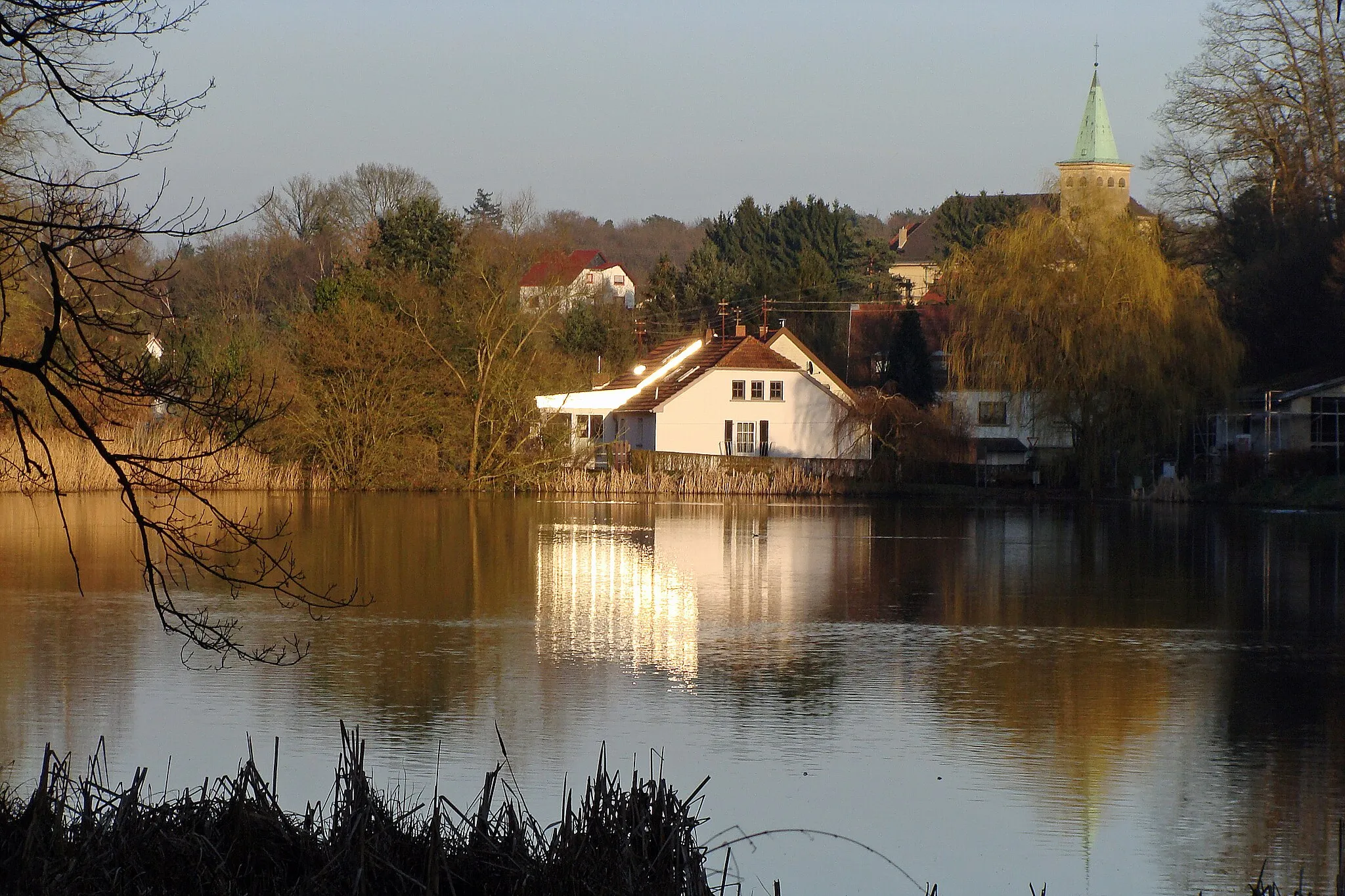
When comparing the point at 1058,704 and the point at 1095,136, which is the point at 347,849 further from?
the point at 1095,136

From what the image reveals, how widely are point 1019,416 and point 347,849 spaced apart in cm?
3814

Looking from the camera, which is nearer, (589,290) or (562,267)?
(562,267)

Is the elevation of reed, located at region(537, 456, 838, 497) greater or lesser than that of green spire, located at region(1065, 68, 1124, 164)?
lesser

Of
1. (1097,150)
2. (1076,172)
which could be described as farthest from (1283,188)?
(1097,150)

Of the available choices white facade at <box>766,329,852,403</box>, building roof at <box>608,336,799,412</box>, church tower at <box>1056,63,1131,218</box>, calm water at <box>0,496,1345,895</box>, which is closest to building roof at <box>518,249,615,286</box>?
building roof at <box>608,336,799,412</box>

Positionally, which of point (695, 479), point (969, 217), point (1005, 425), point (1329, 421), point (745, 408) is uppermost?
point (969, 217)

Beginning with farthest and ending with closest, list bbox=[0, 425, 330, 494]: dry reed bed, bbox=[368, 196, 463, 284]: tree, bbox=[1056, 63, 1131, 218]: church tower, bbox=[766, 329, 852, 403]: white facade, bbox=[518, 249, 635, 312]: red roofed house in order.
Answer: bbox=[1056, 63, 1131, 218]: church tower → bbox=[766, 329, 852, 403]: white facade → bbox=[368, 196, 463, 284]: tree → bbox=[518, 249, 635, 312]: red roofed house → bbox=[0, 425, 330, 494]: dry reed bed

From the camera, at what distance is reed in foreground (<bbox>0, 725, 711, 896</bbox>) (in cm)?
587

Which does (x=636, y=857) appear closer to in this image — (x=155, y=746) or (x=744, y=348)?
(x=155, y=746)

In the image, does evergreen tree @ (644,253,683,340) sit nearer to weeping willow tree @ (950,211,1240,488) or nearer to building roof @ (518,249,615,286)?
building roof @ (518,249,615,286)

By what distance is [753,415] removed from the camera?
51.6 metres

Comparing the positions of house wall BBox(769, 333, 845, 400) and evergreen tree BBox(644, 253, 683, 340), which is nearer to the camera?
house wall BBox(769, 333, 845, 400)

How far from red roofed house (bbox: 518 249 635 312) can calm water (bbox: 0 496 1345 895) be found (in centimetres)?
2169

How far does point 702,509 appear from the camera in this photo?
1496 inches
